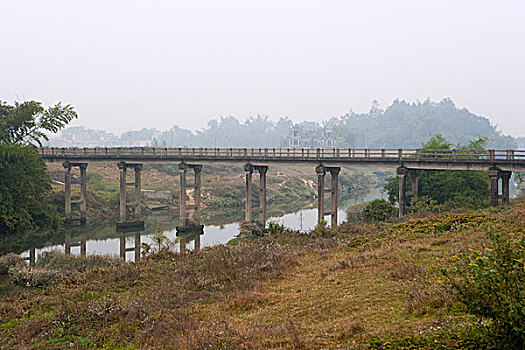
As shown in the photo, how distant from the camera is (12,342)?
11484 millimetres

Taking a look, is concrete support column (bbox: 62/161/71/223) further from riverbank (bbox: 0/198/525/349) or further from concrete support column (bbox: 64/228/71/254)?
riverbank (bbox: 0/198/525/349)

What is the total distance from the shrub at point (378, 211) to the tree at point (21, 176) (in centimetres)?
2355

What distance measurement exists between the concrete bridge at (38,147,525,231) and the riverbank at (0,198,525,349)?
361 inches

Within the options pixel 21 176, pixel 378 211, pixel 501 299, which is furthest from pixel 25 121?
pixel 501 299

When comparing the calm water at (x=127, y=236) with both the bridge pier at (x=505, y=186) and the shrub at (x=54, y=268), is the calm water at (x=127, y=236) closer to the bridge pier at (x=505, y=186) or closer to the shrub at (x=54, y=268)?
the shrub at (x=54, y=268)

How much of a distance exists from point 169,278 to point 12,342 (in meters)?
6.20

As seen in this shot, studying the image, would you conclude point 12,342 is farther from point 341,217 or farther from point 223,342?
point 341,217

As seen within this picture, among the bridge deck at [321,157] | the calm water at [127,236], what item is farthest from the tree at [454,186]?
the calm water at [127,236]

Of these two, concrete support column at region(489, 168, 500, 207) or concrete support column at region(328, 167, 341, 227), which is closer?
concrete support column at region(489, 168, 500, 207)

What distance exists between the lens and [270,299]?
12.8 meters

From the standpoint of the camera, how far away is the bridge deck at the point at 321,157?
2883 cm

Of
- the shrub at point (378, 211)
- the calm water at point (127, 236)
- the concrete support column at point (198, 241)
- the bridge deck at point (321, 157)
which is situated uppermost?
the bridge deck at point (321, 157)

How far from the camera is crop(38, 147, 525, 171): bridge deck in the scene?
2883 cm

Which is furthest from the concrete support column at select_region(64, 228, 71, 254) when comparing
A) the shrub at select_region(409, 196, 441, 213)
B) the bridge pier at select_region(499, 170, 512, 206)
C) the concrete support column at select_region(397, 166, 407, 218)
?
the bridge pier at select_region(499, 170, 512, 206)
